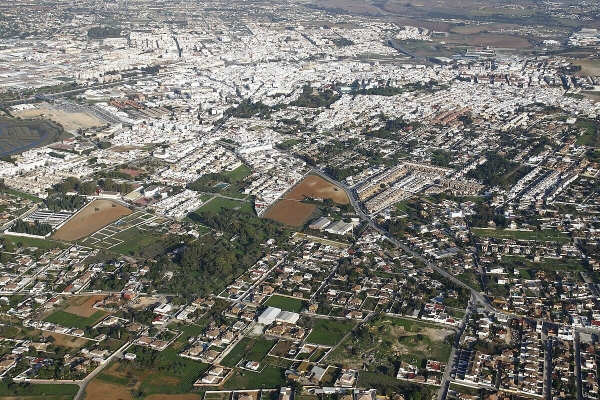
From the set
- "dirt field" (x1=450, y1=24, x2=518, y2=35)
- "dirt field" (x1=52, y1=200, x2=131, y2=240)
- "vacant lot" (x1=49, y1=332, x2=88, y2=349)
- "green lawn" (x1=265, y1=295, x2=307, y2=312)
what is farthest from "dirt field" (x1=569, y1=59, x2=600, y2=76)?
"vacant lot" (x1=49, y1=332, x2=88, y2=349)

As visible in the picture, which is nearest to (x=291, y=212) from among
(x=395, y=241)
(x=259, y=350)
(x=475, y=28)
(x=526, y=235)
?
(x=395, y=241)

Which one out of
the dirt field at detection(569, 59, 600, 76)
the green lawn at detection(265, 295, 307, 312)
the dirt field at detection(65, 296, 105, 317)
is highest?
the dirt field at detection(569, 59, 600, 76)

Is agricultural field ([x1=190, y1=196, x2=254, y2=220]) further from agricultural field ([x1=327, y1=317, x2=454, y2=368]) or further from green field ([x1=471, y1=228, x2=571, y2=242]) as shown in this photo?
agricultural field ([x1=327, y1=317, x2=454, y2=368])

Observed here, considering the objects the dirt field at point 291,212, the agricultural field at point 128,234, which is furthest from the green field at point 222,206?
the agricultural field at point 128,234

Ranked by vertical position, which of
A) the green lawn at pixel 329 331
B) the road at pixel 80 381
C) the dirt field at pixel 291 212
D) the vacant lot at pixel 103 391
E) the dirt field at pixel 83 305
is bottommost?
the dirt field at pixel 83 305

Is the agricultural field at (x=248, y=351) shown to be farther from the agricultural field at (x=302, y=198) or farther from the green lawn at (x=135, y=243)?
the agricultural field at (x=302, y=198)

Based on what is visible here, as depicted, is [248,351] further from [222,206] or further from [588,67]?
[588,67]
